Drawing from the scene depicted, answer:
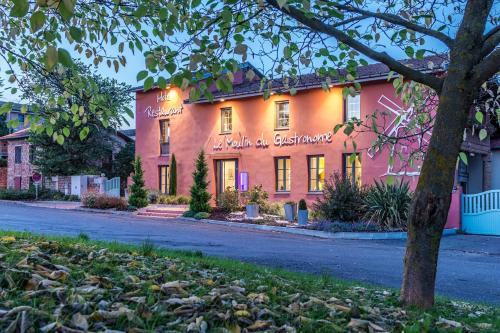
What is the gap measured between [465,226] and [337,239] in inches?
238

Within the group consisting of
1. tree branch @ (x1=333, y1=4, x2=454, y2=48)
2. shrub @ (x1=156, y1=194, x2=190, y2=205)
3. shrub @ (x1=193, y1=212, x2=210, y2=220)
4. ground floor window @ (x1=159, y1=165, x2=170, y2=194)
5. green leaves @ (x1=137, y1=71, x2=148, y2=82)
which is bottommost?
shrub @ (x1=193, y1=212, x2=210, y2=220)

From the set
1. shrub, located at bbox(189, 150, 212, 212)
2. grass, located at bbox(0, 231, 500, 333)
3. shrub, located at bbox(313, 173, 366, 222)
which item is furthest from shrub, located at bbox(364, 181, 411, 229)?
grass, located at bbox(0, 231, 500, 333)

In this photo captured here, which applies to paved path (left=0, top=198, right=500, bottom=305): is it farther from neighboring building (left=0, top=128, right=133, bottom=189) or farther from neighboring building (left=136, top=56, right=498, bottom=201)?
neighboring building (left=0, top=128, right=133, bottom=189)

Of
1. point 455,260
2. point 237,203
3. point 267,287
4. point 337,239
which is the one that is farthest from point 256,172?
point 267,287

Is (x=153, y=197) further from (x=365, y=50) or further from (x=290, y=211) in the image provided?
(x=365, y=50)

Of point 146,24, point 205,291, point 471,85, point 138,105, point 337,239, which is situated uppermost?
point 138,105

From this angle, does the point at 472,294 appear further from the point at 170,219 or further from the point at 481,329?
the point at 170,219

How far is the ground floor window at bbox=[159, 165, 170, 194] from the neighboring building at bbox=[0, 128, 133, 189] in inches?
501

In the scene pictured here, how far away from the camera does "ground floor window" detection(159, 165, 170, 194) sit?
2991cm

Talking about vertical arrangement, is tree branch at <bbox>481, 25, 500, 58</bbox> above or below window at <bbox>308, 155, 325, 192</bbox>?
above

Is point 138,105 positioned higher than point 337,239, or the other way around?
point 138,105

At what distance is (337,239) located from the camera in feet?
54.8

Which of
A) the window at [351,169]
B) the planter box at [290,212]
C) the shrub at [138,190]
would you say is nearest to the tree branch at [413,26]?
the planter box at [290,212]

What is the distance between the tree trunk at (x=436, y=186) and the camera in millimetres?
4652
